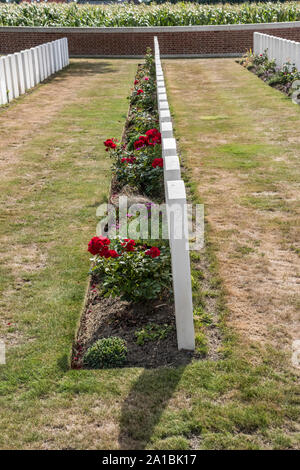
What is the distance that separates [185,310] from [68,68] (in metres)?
17.4

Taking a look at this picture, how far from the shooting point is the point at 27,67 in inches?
575

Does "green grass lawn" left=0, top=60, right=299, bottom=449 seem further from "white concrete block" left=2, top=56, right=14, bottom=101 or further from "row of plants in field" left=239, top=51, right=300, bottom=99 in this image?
"row of plants in field" left=239, top=51, right=300, bottom=99

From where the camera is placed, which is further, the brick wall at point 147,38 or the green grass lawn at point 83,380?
the brick wall at point 147,38

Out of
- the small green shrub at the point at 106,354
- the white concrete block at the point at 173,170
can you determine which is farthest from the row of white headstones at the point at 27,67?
the small green shrub at the point at 106,354

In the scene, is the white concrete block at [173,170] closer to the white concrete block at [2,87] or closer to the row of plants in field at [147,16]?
the white concrete block at [2,87]

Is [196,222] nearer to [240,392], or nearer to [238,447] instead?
[240,392]

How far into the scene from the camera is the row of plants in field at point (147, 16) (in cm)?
2352

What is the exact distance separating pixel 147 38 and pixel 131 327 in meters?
20.4

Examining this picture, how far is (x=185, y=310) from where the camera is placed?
11.6ft

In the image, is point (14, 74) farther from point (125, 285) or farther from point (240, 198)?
point (125, 285)

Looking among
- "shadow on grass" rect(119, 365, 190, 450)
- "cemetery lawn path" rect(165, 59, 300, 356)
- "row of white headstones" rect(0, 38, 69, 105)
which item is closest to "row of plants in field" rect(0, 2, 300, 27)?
"row of white headstones" rect(0, 38, 69, 105)

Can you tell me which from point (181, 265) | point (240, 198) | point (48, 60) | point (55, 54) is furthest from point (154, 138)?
point (55, 54)

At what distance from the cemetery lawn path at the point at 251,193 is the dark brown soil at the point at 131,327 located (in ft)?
1.69
